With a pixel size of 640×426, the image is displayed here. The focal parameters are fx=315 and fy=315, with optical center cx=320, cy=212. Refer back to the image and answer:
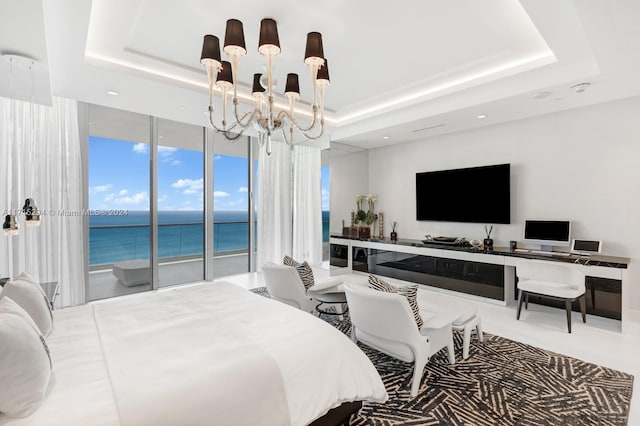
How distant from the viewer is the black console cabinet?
447 cm

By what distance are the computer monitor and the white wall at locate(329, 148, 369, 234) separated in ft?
10.1

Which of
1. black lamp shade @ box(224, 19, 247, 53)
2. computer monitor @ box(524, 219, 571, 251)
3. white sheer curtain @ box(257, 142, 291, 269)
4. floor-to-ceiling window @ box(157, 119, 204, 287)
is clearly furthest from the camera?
white sheer curtain @ box(257, 142, 291, 269)

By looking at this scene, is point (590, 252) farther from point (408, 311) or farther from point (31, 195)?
point (31, 195)

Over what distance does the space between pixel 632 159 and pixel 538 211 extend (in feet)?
3.66

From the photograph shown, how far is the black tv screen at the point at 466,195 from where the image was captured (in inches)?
184

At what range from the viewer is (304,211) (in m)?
6.50

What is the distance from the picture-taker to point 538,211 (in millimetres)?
4402

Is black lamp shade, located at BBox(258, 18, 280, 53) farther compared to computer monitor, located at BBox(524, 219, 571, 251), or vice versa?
computer monitor, located at BBox(524, 219, 571, 251)

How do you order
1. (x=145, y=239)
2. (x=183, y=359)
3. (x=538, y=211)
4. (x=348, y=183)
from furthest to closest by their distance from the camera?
(x=348, y=183) → (x=145, y=239) → (x=538, y=211) → (x=183, y=359)

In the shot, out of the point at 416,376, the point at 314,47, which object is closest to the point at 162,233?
the point at 314,47

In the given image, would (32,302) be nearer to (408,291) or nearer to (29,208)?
(29,208)

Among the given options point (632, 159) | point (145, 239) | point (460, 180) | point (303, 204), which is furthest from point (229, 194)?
point (632, 159)

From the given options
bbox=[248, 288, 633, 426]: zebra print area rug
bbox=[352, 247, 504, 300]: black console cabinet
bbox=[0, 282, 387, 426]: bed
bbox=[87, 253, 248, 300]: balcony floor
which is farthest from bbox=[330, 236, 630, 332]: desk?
bbox=[0, 282, 387, 426]: bed

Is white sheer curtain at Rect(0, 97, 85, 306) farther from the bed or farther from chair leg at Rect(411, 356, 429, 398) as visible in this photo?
chair leg at Rect(411, 356, 429, 398)
